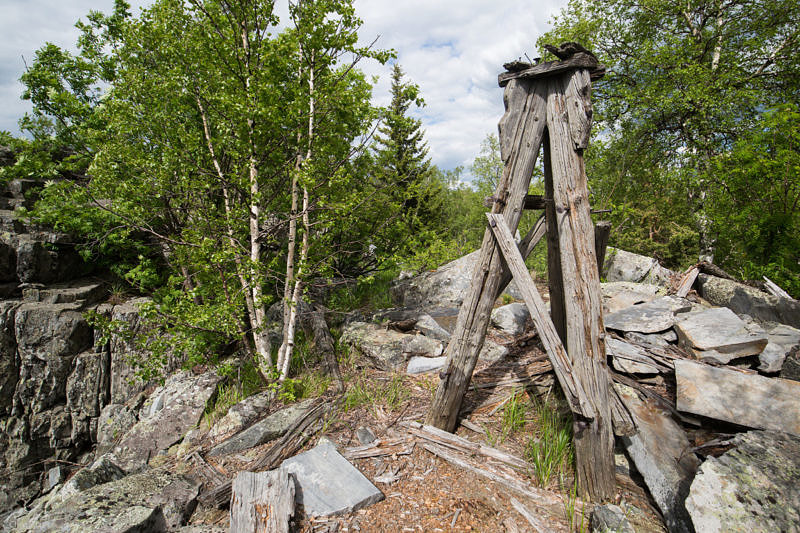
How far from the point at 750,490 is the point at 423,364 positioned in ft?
11.5

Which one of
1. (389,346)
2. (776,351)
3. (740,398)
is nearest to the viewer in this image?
(740,398)

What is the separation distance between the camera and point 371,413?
3.97 meters

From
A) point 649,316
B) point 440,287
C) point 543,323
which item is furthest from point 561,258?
point 440,287

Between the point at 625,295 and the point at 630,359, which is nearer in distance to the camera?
the point at 630,359

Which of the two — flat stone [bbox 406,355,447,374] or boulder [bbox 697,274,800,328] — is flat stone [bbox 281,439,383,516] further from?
boulder [bbox 697,274,800,328]

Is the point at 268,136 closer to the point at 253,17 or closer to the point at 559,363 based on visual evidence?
the point at 253,17

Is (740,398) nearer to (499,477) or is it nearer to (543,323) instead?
(543,323)

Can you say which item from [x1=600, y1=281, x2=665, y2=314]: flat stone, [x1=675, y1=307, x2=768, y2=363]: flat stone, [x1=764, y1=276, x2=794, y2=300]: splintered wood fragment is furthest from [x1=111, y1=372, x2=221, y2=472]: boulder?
[x1=764, y1=276, x2=794, y2=300]: splintered wood fragment

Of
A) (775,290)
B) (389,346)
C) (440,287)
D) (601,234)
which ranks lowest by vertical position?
(389,346)

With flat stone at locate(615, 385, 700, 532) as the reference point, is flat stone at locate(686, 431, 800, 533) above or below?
above

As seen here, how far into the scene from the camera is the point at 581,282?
270 cm

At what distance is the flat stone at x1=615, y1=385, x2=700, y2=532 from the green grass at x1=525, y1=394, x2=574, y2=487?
0.47m

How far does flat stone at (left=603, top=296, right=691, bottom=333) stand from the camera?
4375 mm

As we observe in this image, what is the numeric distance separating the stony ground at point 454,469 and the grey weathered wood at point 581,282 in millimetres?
297
